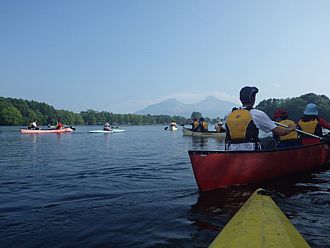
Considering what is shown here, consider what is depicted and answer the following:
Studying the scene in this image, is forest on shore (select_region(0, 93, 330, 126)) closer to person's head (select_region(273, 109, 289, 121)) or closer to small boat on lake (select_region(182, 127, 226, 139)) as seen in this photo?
small boat on lake (select_region(182, 127, 226, 139))

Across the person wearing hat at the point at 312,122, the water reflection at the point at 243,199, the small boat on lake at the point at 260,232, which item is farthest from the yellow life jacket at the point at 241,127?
the person wearing hat at the point at 312,122

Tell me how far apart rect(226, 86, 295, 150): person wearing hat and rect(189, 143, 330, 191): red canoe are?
38cm

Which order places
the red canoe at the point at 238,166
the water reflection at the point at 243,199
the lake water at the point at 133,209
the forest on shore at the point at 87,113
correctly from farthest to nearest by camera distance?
1. the forest on shore at the point at 87,113
2. the red canoe at the point at 238,166
3. the water reflection at the point at 243,199
4. the lake water at the point at 133,209

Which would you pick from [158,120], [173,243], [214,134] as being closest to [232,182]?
[173,243]

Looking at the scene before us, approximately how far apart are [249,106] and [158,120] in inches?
7579

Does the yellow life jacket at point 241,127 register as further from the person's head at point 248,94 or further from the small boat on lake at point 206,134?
the small boat on lake at point 206,134

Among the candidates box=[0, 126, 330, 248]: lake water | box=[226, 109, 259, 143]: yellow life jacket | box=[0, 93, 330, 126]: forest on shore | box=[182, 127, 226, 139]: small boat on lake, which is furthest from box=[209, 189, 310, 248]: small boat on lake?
box=[0, 93, 330, 126]: forest on shore

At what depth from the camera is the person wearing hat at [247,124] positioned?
710cm

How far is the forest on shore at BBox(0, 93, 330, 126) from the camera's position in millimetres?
108375

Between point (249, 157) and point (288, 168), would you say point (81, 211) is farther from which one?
point (288, 168)

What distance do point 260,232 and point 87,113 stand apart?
569 feet

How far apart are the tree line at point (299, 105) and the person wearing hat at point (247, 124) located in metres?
95.1

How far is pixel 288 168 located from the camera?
865cm

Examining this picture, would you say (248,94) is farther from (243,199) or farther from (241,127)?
(243,199)
